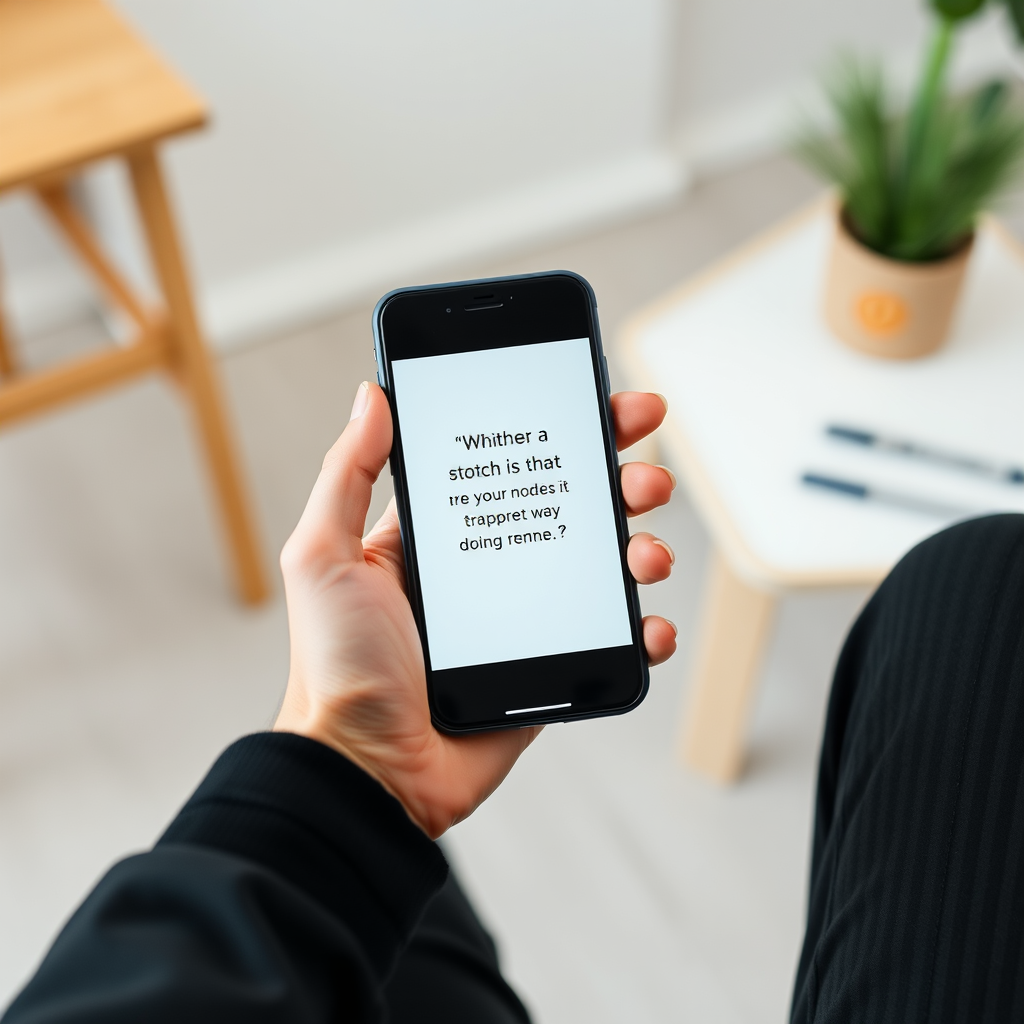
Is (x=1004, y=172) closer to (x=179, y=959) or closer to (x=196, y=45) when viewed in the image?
(x=179, y=959)

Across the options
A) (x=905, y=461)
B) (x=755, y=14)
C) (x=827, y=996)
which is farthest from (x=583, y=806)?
(x=755, y=14)

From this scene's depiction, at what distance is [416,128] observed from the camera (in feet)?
5.42

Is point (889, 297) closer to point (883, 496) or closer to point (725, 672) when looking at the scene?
point (883, 496)

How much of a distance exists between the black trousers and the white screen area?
7.0 inches

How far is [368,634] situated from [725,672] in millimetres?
620

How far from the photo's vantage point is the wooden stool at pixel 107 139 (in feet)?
3.00

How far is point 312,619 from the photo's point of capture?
0.60m

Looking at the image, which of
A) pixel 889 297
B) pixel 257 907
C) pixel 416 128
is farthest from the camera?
pixel 416 128

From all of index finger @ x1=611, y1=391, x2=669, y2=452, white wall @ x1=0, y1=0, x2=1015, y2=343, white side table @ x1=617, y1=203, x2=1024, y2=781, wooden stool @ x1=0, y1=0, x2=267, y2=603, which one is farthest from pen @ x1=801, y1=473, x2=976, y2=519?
white wall @ x1=0, y1=0, x2=1015, y2=343

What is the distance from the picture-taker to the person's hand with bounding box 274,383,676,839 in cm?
59

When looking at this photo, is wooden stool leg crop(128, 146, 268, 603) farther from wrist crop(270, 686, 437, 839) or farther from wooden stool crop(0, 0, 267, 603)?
wrist crop(270, 686, 437, 839)

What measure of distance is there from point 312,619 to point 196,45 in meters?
1.10

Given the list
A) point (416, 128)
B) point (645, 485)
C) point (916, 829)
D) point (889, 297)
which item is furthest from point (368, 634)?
point (416, 128)

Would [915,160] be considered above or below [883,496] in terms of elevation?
above
